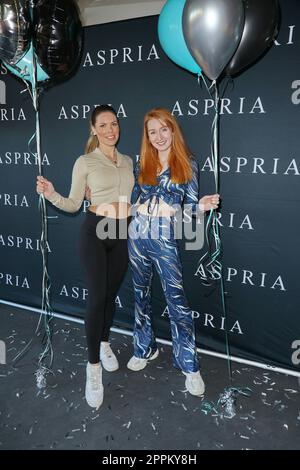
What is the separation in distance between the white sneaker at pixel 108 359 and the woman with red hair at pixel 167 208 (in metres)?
0.41

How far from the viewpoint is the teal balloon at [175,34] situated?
1.62 meters

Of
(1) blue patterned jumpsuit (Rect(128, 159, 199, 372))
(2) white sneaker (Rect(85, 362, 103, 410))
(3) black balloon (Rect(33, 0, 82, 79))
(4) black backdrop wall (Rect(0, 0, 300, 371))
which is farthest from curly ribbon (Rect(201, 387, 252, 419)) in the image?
(3) black balloon (Rect(33, 0, 82, 79))

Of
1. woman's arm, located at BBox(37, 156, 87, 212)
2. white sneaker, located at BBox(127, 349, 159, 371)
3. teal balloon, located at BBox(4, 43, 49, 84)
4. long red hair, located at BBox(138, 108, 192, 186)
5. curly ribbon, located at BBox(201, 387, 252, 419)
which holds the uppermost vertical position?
teal balloon, located at BBox(4, 43, 49, 84)

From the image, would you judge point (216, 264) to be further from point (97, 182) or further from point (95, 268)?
point (97, 182)

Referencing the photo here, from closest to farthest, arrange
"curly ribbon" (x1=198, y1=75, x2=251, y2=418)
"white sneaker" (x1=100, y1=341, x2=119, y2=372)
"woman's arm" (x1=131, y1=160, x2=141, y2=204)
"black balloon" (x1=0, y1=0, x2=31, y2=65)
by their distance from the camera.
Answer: "black balloon" (x1=0, y1=0, x2=31, y2=65)
"curly ribbon" (x1=198, y1=75, x2=251, y2=418)
"woman's arm" (x1=131, y1=160, x2=141, y2=204)
"white sneaker" (x1=100, y1=341, x2=119, y2=372)

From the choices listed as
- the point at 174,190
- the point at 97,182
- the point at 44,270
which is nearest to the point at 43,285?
the point at 44,270

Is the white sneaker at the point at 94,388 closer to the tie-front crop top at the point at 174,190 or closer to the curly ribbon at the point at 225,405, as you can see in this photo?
the curly ribbon at the point at 225,405

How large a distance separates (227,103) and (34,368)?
6.40ft

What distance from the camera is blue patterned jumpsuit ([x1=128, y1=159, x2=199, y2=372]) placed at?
1.82 metres

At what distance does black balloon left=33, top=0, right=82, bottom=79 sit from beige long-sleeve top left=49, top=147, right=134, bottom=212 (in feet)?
1.47

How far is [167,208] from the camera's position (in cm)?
184

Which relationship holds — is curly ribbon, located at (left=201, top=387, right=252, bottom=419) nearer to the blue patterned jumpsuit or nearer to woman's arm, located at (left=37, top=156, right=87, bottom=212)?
the blue patterned jumpsuit

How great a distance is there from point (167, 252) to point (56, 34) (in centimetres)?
116
